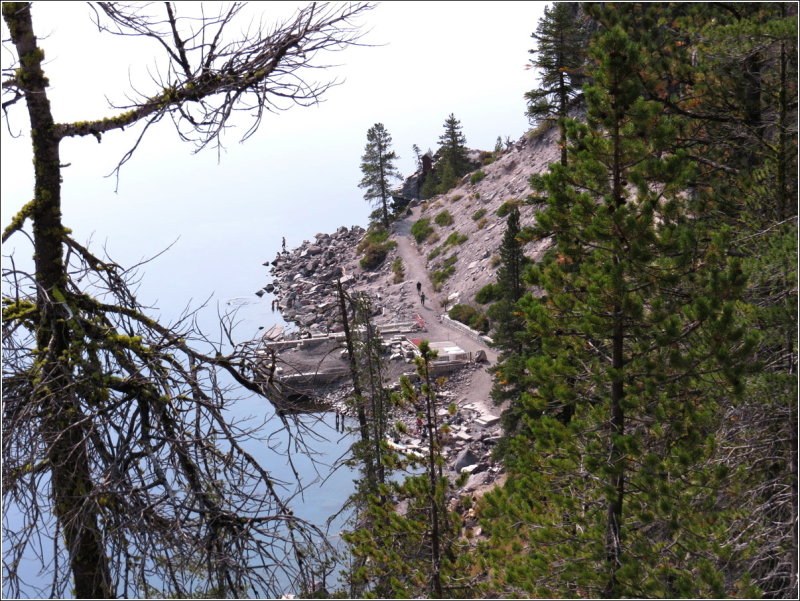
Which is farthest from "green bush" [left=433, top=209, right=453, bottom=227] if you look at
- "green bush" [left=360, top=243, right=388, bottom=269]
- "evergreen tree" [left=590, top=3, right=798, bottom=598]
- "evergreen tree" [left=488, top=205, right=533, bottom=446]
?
"evergreen tree" [left=590, top=3, right=798, bottom=598]

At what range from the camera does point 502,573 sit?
32.8ft

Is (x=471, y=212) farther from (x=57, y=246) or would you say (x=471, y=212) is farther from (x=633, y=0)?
(x=57, y=246)

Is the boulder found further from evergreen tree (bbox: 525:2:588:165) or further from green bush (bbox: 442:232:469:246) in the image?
green bush (bbox: 442:232:469:246)

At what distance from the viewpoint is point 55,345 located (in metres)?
3.81

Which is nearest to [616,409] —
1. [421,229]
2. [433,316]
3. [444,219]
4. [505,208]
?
[433,316]

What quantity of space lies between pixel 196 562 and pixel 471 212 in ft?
168

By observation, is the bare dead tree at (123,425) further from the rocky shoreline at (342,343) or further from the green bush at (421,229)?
the green bush at (421,229)

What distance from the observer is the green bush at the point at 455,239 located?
51.0 m

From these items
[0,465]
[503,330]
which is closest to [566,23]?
[503,330]

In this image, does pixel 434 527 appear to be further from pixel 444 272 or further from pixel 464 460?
pixel 444 272

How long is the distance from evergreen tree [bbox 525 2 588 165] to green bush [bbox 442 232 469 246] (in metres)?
22.0

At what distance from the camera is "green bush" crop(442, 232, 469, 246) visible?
167 ft

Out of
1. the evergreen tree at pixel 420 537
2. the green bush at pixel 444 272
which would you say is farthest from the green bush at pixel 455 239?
the evergreen tree at pixel 420 537

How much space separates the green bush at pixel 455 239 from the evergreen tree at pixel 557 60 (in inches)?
864
